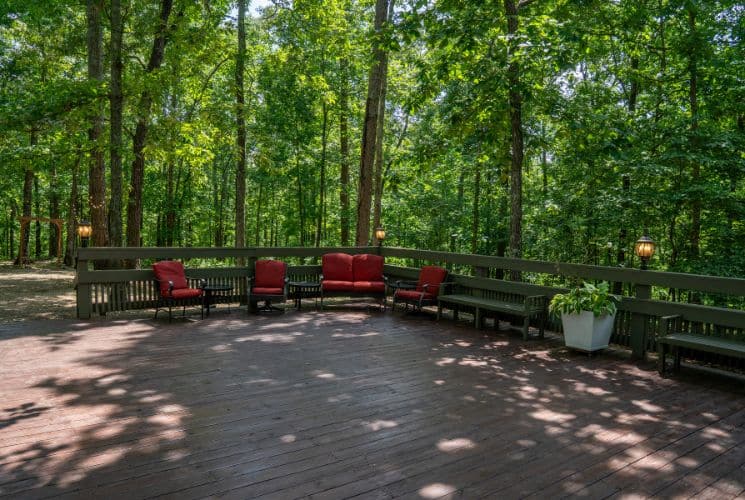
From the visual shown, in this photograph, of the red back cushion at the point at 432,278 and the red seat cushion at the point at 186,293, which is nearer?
the red seat cushion at the point at 186,293

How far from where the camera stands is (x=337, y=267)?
26.0ft

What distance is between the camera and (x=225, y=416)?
11.2 feet

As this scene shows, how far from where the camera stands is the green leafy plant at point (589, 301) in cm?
527

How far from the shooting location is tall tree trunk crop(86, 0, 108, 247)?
8.59m

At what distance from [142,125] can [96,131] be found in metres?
0.83

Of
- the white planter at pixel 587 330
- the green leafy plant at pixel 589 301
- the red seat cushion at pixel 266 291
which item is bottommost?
the white planter at pixel 587 330

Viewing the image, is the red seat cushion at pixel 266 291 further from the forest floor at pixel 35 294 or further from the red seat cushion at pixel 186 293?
the forest floor at pixel 35 294

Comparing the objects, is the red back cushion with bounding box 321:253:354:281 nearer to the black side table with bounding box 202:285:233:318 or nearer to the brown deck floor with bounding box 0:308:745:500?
the black side table with bounding box 202:285:233:318

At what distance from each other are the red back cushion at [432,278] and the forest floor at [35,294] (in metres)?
4.83

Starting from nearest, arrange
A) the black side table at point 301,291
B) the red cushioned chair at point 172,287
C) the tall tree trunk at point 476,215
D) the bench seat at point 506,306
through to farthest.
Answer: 1. the bench seat at point 506,306
2. the red cushioned chair at point 172,287
3. the black side table at point 301,291
4. the tall tree trunk at point 476,215

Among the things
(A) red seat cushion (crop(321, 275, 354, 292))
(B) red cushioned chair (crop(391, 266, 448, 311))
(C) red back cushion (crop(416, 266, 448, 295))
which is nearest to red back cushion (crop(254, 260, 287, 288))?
(A) red seat cushion (crop(321, 275, 354, 292))

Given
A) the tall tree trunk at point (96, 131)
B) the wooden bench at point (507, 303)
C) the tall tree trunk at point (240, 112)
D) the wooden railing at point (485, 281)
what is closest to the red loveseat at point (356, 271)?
the wooden railing at point (485, 281)

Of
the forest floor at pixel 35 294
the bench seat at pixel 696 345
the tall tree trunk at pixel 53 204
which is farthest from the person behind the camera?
the tall tree trunk at pixel 53 204

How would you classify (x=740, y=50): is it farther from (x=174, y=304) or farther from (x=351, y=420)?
(x=174, y=304)
